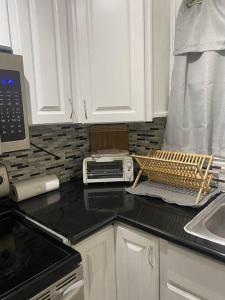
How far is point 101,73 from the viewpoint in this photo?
135cm

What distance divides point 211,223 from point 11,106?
1.06 m

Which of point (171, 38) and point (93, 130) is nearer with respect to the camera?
point (171, 38)

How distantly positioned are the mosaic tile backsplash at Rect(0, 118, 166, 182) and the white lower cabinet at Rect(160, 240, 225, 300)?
0.80 metres

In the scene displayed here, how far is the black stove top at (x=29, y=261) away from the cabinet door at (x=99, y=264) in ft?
0.47

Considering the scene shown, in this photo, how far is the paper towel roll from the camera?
140cm

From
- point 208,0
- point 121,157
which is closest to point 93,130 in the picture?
point 121,157

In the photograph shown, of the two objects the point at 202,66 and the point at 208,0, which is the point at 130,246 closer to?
the point at 202,66

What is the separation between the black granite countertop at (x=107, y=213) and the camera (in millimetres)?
1021

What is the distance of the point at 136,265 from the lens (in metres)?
1.19

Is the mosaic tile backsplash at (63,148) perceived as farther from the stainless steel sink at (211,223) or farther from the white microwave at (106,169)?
the stainless steel sink at (211,223)

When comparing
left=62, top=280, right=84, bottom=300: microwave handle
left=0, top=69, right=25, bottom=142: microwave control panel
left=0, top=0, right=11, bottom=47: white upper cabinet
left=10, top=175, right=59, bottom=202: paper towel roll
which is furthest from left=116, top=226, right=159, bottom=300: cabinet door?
left=0, top=0, right=11, bottom=47: white upper cabinet

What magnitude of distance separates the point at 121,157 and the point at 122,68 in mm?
563

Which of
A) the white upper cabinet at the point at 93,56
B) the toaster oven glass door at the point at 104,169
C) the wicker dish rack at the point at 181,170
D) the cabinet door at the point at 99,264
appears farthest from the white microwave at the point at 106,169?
the cabinet door at the point at 99,264

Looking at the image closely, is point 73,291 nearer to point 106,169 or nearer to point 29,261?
point 29,261
